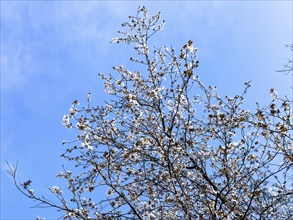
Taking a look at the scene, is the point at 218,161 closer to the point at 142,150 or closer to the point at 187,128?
the point at 187,128

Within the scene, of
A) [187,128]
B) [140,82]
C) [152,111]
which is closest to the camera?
[187,128]

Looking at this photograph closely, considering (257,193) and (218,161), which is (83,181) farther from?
(257,193)

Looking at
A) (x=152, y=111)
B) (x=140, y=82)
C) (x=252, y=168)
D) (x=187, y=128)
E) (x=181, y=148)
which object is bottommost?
(x=252, y=168)

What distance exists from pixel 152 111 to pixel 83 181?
2.00 metres

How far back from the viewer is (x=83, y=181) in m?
7.77

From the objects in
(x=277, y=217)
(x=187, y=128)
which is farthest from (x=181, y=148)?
(x=277, y=217)

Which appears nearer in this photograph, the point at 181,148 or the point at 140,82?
the point at 181,148

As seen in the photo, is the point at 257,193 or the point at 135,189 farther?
the point at 135,189

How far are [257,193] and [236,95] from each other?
8.88 ft

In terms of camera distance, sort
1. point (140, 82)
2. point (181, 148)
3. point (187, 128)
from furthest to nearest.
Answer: point (140, 82), point (187, 128), point (181, 148)

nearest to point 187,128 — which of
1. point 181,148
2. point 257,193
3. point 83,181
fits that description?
point 181,148

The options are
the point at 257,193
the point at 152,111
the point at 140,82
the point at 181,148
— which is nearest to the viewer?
the point at 257,193

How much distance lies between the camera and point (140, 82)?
28.6ft

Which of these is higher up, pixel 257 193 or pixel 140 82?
pixel 140 82
